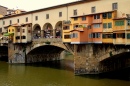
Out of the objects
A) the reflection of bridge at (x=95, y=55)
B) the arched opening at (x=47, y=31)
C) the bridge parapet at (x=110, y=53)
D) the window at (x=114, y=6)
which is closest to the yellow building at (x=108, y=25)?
the reflection of bridge at (x=95, y=55)

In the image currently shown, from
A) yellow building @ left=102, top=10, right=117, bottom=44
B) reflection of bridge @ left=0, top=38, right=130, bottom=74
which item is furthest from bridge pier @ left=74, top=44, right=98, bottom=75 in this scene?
yellow building @ left=102, top=10, right=117, bottom=44

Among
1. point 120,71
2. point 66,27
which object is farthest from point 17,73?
point 120,71

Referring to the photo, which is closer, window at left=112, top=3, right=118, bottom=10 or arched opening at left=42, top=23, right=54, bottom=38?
window at left=112, top=3, right=118, bottom=10

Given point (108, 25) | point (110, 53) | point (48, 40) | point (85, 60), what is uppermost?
point (108, 25)

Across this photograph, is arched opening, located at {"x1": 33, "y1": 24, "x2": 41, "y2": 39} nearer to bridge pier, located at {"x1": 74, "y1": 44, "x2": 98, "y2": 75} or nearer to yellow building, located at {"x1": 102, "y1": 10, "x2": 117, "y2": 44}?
bridge pier, located at {"x1": 74, "y1": 44, "x2": 98, "y2": 75}

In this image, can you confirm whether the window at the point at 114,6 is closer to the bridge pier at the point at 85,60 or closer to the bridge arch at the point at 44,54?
the bridge pier at the point at 85,60

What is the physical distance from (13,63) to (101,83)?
28.1 metres

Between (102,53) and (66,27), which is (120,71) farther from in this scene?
(66,27)

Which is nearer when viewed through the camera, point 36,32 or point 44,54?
point 36,32

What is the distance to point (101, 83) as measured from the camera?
30406 millimetres

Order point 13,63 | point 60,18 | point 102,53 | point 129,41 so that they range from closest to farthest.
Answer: point 129,41 → point 102,53 → point 60,18 → point 13,63

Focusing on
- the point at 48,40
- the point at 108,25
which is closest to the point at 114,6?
the point at 108,25

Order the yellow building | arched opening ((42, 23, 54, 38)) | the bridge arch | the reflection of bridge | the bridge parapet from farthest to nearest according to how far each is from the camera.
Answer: the bridge arch < arched opening ((42, 23, 54, 38)) < the reflection of bridge < the yellow building < the bridge parapet

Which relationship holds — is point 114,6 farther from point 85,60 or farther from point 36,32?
point 36,32
